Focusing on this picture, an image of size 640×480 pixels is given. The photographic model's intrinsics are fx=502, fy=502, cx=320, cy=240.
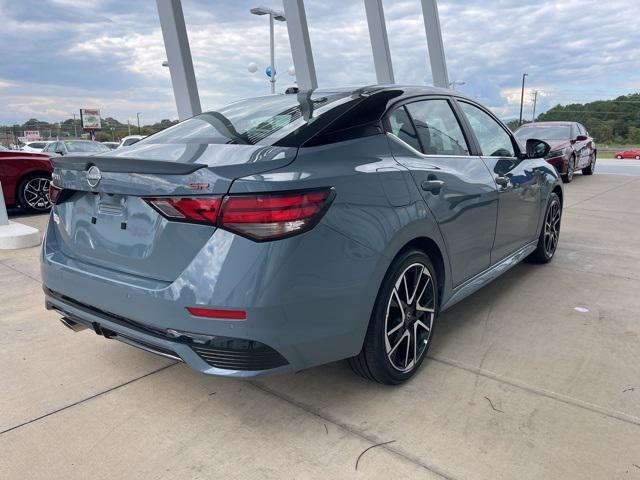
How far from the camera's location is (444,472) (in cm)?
199

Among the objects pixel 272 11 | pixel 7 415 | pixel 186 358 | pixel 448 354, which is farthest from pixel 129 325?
pixel 272 11

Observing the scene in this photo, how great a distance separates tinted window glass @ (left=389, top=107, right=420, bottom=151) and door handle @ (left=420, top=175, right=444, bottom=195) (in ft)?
0.65

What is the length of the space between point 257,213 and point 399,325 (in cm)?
106

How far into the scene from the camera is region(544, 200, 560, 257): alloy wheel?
467 cm

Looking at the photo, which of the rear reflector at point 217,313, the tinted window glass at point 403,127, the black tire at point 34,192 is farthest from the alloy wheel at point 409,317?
the black tire at point 34,192

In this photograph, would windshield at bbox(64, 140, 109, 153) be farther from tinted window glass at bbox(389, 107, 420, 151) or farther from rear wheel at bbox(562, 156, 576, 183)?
tinted window glass at bbox(389, 107, 420, 151)

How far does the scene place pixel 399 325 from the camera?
8.37 feet

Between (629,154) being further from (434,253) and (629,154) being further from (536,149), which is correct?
(434,253)

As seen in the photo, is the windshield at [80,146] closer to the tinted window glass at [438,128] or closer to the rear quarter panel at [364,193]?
the tinted window glass at [438,128]

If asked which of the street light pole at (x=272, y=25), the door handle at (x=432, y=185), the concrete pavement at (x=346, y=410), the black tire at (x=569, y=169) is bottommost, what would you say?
the concrete pavement at (x=346, y=410)

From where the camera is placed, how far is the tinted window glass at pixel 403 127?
2.64 meters

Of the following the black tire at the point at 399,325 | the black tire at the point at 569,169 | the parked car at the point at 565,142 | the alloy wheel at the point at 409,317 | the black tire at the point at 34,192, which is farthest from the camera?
the black tire at the point at 569,169

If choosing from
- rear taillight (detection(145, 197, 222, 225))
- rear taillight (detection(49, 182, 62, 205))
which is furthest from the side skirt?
rear taillight (detection(49, 182, 62, 205))

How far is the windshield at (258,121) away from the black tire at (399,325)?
0.83m
